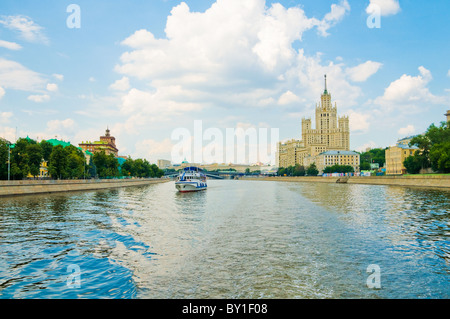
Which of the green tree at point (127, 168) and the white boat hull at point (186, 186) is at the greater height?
the green tree at point (127, 168)

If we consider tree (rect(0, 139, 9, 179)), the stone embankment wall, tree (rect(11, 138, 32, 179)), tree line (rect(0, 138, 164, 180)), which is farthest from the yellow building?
tree (rect(0, 139, 9, 179))

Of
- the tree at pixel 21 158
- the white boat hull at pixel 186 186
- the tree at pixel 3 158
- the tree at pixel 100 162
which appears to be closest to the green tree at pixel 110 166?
the tree at pixel 100 162

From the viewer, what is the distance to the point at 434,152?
265ft

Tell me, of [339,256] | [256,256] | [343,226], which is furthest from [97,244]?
[343,226]

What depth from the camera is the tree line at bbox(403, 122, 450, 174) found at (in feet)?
256

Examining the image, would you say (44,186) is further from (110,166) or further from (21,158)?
(110,166)

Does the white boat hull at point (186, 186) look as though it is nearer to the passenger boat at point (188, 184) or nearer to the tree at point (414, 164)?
the passenger boat at point (188, 184)

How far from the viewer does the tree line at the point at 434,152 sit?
78.1 m

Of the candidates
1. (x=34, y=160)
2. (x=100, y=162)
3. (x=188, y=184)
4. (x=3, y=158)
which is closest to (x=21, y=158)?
(x=34, y=160)

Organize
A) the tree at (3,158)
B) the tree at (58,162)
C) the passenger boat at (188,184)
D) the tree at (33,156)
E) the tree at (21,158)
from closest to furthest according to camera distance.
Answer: the tree at (3,158) < the tree at (21,158) < the tree at (33,156) < the passenger boat at (188,184) < the tree at (58,162)

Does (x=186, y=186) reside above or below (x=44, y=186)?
below

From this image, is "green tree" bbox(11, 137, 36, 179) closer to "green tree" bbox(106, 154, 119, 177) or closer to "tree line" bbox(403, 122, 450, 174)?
"green tree" bbox(106, 154, 119, 177)
